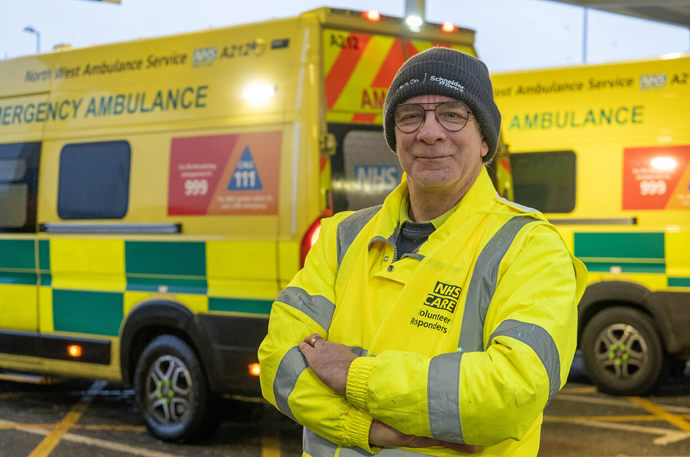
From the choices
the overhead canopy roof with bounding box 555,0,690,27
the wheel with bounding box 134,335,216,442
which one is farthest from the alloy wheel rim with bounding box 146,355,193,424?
the overhead canopy roof with bounding box 555,0,690,27

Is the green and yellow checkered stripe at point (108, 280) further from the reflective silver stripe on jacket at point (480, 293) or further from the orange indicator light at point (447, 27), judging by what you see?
the reflective silver stripe on jacket at point (480, 293)

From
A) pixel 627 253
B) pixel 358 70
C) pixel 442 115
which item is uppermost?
pixel 358 70

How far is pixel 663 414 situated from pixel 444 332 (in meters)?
5.25

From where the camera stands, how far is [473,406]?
1.64m

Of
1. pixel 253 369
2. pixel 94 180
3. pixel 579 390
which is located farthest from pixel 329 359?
pixel 579 390

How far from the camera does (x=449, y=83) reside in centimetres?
191

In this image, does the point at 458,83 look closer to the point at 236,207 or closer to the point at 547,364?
the point at 547,364

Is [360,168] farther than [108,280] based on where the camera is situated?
No

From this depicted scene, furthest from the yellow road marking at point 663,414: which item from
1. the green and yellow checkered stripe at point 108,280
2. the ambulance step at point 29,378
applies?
the ambulance step at point 29,378

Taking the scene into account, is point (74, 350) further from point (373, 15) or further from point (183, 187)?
point (373, 15)

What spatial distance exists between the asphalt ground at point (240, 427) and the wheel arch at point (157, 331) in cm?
43

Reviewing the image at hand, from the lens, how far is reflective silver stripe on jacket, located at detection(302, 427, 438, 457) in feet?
5.79

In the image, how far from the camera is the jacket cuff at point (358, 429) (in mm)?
1756

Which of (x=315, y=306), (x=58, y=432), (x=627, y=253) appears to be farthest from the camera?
(x=627, y=253)
